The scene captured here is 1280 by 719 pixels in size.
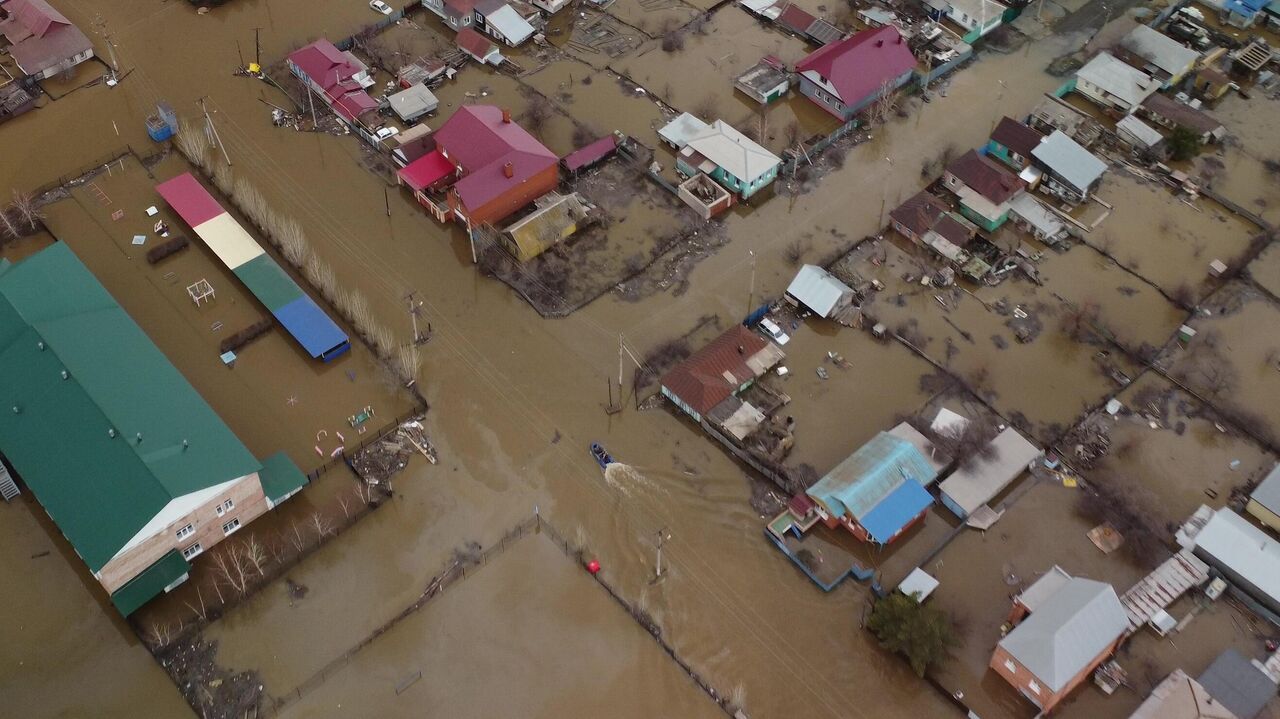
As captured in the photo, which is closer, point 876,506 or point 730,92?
point 876,506

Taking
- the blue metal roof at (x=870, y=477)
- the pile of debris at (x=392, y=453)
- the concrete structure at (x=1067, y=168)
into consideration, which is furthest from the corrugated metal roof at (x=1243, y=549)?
the pile of debris at (x=392, y=453)

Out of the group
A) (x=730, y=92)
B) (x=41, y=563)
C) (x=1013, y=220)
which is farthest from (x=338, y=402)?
(x=1013, y=220)

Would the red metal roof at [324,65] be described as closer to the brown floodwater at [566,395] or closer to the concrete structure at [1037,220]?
the brown floodwater at [566,395]

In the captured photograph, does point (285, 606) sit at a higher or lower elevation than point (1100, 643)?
lower

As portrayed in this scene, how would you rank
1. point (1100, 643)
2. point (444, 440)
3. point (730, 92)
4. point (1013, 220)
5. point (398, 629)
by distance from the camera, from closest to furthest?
1. point (1100, 643)
2. point (398, 629)
3. point (444, 440)
4. point (1013, 220)
5. point (730, 92)

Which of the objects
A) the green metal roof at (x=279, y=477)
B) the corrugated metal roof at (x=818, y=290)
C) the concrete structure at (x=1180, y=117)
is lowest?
the green metal roof at (x=279, y=477)

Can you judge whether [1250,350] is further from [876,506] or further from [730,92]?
[730,92]

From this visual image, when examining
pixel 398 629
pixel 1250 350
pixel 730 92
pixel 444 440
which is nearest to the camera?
pixel 398 629
